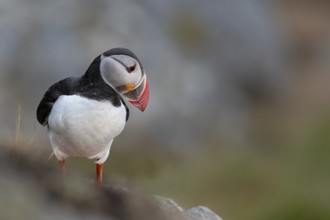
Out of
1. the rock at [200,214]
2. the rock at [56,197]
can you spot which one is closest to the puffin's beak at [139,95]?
the rock at [56,197]

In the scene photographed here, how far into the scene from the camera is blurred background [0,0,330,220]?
12.9 metres

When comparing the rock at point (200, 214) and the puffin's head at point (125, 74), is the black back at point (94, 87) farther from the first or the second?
the rock at point (200, 214)

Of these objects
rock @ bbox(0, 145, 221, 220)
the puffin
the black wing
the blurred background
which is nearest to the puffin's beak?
the puffin

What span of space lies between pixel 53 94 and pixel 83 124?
1.38 feet

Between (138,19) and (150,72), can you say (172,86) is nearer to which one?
(150,72)

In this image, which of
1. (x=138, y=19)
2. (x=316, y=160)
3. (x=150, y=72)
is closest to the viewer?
(x=316, y=160)

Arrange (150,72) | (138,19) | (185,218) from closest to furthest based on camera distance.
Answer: (185,218), (150,72), (138,19)

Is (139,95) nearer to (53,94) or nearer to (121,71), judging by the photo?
(121,71)

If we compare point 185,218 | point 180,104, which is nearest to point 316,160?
point 180,104

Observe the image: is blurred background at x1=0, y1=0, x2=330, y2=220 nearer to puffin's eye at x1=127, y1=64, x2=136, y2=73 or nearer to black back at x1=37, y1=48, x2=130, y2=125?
black back at x1=37, y1=48, x2=130, y2=125

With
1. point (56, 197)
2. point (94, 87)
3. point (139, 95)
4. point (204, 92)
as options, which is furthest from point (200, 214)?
point (204, 92)

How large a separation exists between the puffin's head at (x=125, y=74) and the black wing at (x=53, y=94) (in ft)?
0.94

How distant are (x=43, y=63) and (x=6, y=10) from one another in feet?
3.97

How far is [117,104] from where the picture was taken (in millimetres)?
6055
